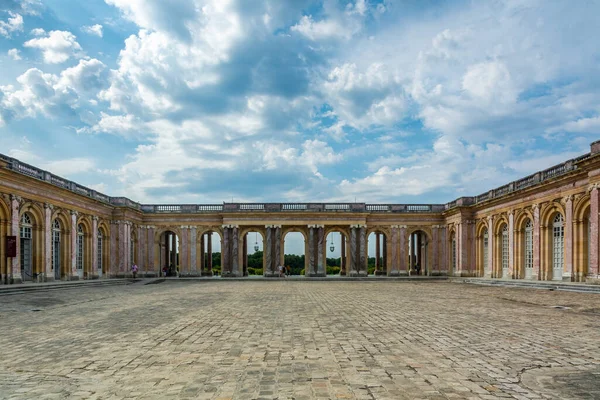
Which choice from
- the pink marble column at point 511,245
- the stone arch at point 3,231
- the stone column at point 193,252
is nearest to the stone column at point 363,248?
the pink marble column at point 511,245

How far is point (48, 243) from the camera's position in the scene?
94.8 ft

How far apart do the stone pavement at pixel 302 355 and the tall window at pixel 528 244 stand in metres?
19.4

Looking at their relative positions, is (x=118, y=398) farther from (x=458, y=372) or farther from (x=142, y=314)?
(x=142, y=314)

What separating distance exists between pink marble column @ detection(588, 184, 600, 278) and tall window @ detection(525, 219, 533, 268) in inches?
280

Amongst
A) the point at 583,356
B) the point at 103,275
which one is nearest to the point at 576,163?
the point at 583,356

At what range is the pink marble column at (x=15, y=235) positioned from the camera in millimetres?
25031

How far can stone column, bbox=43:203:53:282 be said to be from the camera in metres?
28.5

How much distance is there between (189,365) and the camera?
6.87 metres

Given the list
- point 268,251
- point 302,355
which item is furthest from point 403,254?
point 302,355

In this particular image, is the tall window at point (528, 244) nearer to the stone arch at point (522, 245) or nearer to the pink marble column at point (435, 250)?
the stone arch at point (522, 245)

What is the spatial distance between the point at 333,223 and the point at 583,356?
37.4 m

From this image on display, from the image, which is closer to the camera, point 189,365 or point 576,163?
point 189,365

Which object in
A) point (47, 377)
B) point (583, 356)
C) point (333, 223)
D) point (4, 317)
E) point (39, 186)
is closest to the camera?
point (47, 377)

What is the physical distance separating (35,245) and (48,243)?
40.4 inches
